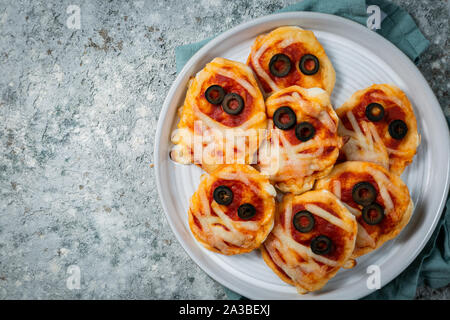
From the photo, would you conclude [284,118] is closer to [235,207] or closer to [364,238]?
[235,207]

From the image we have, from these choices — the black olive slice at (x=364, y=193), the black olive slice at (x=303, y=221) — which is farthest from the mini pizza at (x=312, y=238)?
the black olive slice at (x=364, y=193)

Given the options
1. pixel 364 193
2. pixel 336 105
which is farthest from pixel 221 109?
pixel 364 193

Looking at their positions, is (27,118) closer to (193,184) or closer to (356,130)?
(193,184)

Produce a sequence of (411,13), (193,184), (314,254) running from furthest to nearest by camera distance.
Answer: (411,13)
(193,184)
(314,254)

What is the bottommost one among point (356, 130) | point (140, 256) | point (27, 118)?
Answer: point (140, 256)

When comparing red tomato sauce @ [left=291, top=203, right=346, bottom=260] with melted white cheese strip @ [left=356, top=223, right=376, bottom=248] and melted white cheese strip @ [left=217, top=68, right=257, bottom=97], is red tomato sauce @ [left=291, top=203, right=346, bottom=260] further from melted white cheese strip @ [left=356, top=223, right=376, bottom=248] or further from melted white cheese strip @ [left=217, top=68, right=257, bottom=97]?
melted white cheese strip @ [left=217, top=68, right=257, bottom=97]

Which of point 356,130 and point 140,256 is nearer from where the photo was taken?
point 356,130

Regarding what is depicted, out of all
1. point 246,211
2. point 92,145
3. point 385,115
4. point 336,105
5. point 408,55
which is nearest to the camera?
point 246,211
